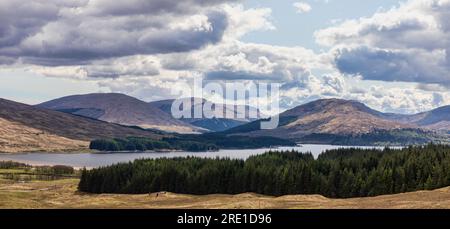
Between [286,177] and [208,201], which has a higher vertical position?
[286,177]

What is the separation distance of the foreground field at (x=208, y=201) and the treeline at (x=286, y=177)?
9.75m

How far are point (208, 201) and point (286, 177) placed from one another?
1263 inches

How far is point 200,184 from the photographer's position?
18438 cm

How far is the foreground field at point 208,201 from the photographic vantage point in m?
116

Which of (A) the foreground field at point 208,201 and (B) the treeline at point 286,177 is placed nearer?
(A) the foreground field at point 208,201

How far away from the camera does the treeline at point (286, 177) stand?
165 m

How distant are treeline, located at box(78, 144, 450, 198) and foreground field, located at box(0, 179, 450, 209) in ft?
32.0

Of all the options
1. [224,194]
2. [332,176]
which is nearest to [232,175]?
[224,194]

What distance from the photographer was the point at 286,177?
176 meters

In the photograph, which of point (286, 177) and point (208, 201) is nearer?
point (208, 201)
